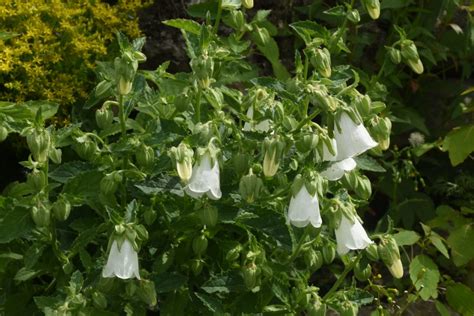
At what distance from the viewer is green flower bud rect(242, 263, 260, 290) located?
2260mm

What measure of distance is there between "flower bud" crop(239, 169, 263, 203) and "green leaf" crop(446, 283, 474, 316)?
1.35 m

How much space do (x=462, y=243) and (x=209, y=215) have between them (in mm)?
1487

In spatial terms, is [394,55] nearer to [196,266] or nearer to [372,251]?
[372,251]

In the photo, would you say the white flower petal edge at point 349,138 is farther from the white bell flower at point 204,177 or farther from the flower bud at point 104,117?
the flower bud at point 104,117

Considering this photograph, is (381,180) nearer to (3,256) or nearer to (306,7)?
(306,7)

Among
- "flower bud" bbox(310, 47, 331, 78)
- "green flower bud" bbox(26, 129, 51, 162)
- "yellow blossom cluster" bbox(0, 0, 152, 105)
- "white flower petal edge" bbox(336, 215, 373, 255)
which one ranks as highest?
"flower bud" bbox(310, 47, 331, 78)

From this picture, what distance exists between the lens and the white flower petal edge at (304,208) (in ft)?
7.02

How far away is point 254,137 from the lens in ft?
7.47

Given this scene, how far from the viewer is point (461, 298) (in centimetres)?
329

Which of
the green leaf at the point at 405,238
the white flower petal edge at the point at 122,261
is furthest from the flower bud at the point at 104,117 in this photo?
the green leaf at the point at 405,238

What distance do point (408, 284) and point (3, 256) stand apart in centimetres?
177

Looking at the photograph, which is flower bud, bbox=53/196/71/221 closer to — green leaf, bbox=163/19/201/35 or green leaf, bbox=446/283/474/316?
green leaf, bbox=163/19/201/35

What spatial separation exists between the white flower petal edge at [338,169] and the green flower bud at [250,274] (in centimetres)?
29

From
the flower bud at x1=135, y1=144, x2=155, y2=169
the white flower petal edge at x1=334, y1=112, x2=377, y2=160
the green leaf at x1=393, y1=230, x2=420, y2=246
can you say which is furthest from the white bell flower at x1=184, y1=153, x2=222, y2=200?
the green leaf at x1=393, y1=230, x2=420, y2=246
